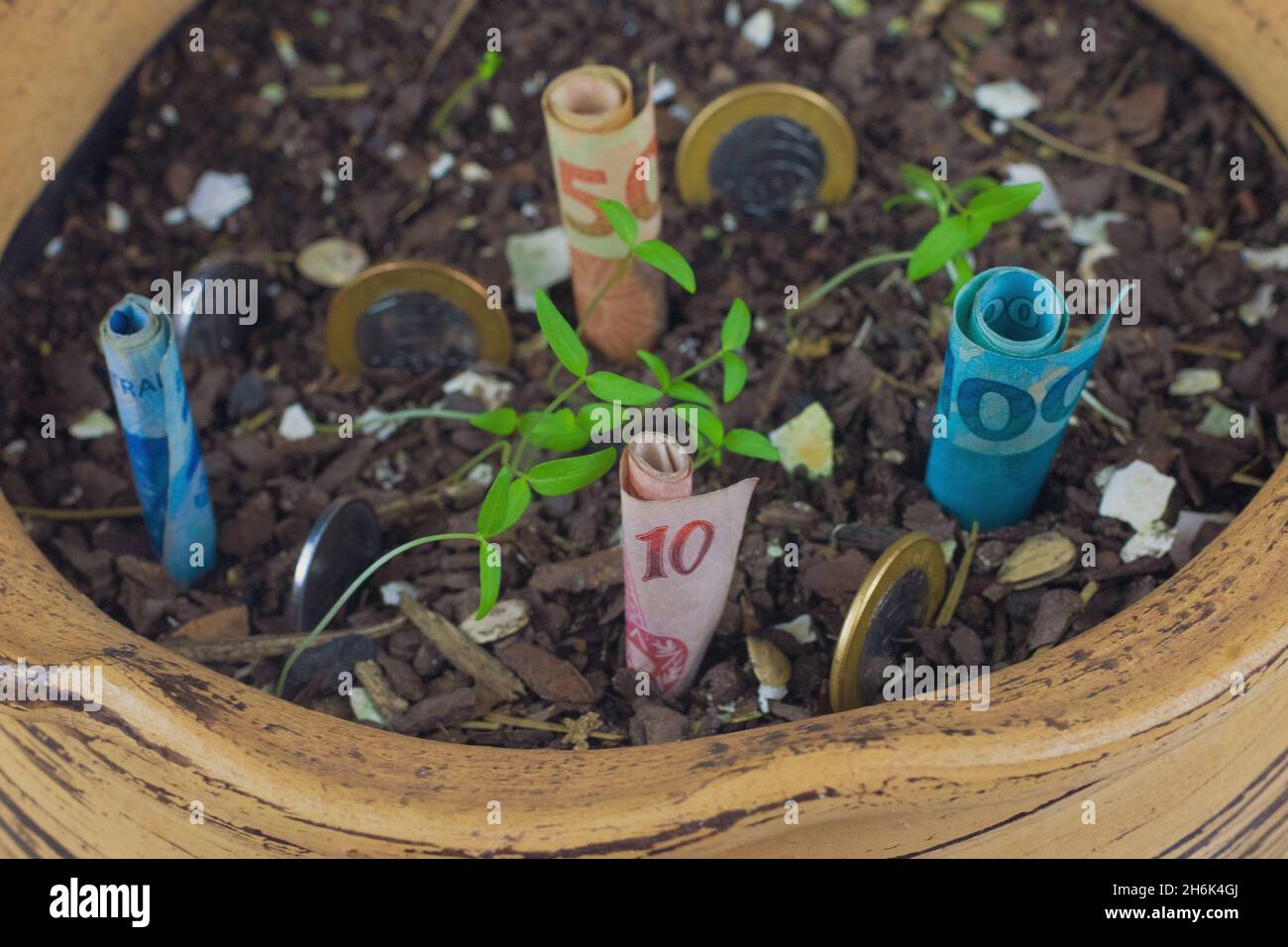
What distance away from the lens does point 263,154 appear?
1.76 meters

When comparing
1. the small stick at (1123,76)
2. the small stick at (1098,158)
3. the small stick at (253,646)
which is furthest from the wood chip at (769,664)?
the small stick at (1123,76)

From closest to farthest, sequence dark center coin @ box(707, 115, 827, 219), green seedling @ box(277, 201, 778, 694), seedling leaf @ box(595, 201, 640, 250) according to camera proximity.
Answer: green seedling @ box(277, 201, 778, 694) < seedling leaf @ box(595, 201, 640, 250) < dark center coin @ box(707, 115, 827, 219)

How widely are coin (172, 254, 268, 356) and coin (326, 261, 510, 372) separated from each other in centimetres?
12

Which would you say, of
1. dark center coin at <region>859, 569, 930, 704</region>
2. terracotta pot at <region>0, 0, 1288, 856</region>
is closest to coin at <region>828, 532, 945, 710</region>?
dark center coin at <region>859, 569, 930, 704</region>

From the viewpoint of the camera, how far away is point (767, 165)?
1596mm

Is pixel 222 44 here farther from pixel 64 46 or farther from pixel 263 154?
pixel 64 46

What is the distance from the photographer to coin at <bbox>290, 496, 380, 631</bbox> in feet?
3.98

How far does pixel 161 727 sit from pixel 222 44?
3.73ft

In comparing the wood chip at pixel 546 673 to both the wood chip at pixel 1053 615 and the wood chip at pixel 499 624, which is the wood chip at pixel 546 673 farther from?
the wood chip at pixel 1053 615

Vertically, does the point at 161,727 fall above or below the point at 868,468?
below

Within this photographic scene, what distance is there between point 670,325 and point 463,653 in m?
0.48

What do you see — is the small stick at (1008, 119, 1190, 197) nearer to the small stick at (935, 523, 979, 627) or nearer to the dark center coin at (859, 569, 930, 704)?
the small stick at (935, 523, 979, 627)

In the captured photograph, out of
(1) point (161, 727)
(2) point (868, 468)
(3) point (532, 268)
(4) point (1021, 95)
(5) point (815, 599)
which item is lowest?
(1) point (161, 727)
